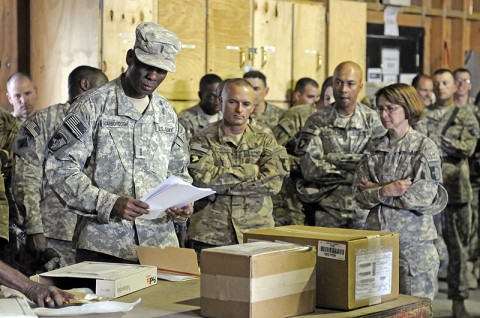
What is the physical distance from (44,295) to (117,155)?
3.39 feet

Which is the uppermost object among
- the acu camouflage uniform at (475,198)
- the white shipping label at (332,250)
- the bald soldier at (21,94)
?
the bald soldier at (21,94)

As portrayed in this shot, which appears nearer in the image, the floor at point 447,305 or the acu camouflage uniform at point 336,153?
the acu camouflage uniform at point 336,153

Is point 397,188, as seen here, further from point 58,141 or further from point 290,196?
point 58,141

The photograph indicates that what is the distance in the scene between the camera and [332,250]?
2846 mm

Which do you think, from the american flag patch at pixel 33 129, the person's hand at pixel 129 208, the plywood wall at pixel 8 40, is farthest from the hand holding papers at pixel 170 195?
the plywood wall at pixel 8 40

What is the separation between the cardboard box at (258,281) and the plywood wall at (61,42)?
4767 millimetres

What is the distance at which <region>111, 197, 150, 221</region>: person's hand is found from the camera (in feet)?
11.3

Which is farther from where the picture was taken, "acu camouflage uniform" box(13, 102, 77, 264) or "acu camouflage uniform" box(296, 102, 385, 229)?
"acu camouflage uniform" box(296, 102, 385, 229)

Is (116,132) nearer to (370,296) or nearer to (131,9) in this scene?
(370,296)

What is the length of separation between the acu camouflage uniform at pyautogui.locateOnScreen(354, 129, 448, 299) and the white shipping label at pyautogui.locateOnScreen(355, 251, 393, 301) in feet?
6.15

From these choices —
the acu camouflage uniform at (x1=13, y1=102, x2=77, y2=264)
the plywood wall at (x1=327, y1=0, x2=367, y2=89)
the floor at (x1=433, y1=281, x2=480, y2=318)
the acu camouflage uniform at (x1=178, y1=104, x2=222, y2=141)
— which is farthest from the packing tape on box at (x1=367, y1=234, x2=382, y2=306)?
the plywood wall at (x1=327, y1=0, x2=367, y2=89)

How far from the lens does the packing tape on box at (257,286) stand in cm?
260

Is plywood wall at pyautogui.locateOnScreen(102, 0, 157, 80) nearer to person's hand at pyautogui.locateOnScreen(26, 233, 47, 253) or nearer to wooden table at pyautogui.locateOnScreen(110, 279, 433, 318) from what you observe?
person's hand at pyautogui.locateOnScreen(26, 233, 47, 253)

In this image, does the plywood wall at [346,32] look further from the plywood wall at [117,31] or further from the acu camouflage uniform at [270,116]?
the plywood wall at [117,31]
